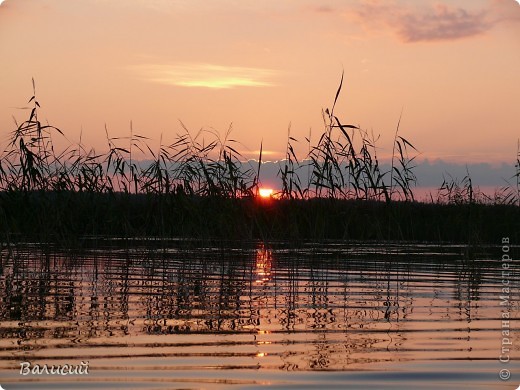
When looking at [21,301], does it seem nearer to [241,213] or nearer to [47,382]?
[47,382]

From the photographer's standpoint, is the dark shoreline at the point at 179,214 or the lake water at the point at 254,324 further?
the dark shoreline at the point at 179,214

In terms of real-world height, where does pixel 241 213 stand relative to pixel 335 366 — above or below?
above

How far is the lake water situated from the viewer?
5.42 meters

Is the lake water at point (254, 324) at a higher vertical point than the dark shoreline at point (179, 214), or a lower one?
lower

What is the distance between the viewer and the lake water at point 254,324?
5418 millimetres

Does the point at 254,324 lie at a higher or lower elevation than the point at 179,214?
lower

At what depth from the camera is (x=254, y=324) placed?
723 cm

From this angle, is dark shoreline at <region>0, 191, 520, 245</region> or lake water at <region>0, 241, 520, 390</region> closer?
lake water at <region>0, 241, 520, 390</region>

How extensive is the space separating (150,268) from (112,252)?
2.50 meters

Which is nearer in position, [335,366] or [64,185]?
[335,366]

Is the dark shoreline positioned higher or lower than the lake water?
higher

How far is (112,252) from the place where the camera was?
14.1 metres

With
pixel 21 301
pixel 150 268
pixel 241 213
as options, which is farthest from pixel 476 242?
pixel 21 301

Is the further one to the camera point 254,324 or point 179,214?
point 179,214
